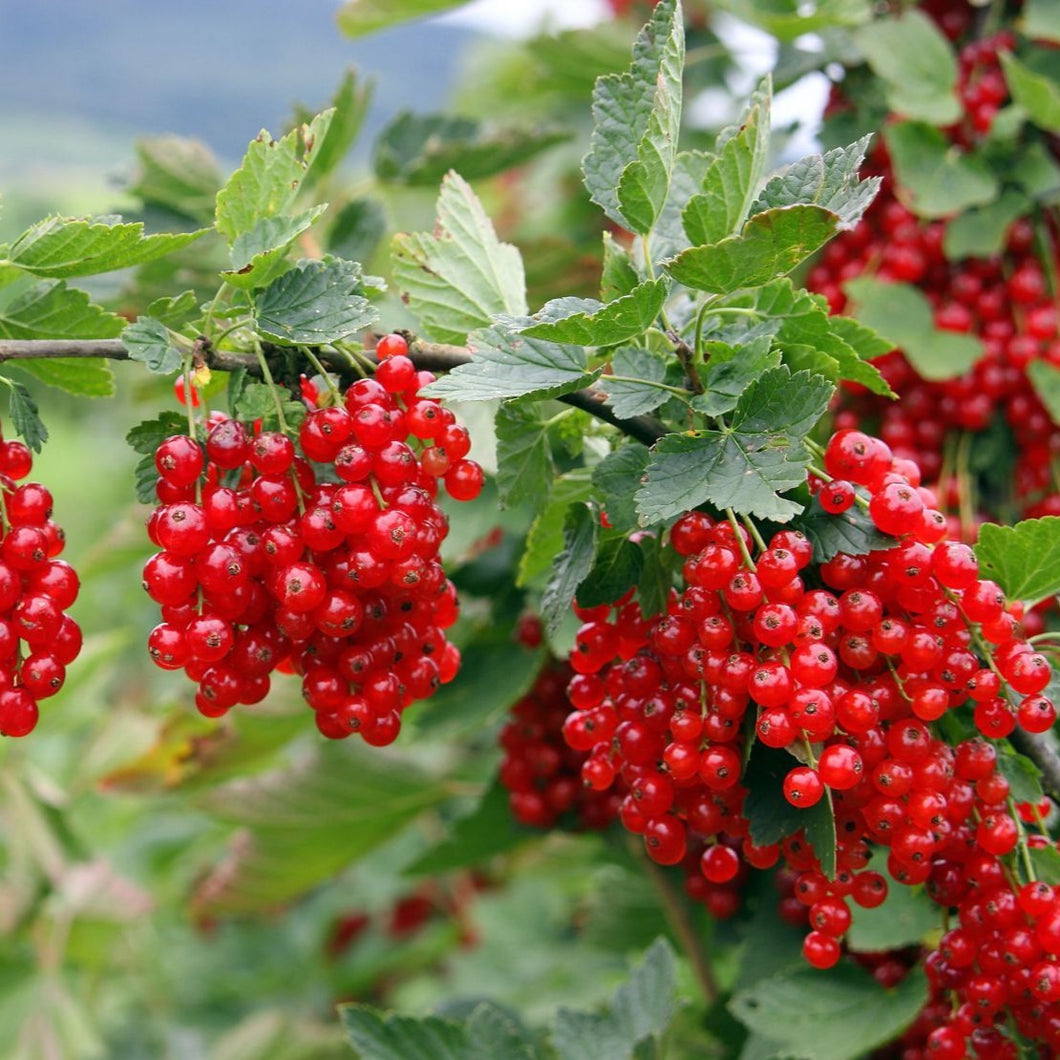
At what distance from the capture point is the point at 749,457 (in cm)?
78

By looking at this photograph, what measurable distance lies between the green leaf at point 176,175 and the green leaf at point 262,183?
956mm

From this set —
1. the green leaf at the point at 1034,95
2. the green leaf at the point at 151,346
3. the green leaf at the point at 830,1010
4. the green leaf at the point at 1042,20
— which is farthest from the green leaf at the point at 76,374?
the green leaf at the point at 1042,20

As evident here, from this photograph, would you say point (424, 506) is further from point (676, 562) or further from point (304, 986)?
point (304, 986)

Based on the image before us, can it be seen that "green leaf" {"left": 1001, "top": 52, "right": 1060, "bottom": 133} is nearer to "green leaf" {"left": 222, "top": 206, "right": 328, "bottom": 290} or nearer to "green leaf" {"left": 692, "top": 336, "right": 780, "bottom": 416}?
"green leaf" {"left": 692, "top": 336, "right": 780, "bottom": 416}

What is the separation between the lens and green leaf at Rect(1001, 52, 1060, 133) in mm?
1492

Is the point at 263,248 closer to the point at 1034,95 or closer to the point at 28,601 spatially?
the point at 28,601

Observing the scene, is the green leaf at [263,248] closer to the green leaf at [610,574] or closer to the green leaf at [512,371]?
the green leaf at [512,371]

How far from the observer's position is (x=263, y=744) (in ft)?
5.51

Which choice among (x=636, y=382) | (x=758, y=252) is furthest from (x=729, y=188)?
(x=636, y=382)

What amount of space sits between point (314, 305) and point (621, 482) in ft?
0.81

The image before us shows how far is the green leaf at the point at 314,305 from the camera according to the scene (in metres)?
0.77

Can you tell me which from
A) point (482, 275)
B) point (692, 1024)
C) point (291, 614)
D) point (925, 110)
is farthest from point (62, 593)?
point (925, 110)

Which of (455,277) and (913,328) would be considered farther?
(913,328)

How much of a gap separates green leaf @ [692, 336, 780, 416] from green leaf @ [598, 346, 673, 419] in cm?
3
